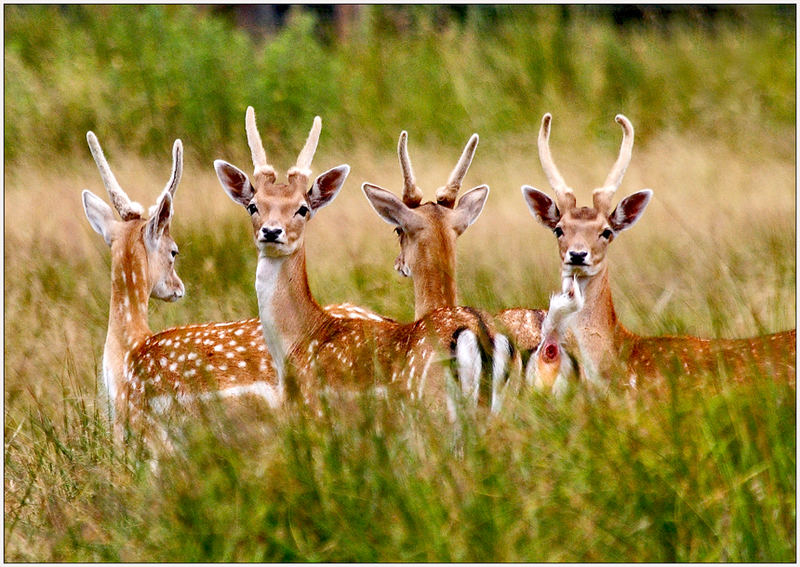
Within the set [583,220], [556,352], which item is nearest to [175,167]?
[583,220]

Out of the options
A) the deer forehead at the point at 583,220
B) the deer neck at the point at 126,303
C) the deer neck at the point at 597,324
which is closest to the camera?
the deer neck at the point at 597,324

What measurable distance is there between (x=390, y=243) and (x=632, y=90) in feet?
13.8

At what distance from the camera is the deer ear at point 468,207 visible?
559cm

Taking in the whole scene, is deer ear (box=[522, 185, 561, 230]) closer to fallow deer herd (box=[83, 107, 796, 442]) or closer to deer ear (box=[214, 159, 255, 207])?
fallow deer herd (box=[83, 107, 796, 442])

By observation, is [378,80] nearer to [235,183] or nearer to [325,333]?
[235,183]

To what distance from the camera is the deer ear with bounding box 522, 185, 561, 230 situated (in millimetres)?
5480

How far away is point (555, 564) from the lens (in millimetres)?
3344

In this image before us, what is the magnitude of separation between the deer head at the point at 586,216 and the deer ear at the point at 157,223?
1.38 meters

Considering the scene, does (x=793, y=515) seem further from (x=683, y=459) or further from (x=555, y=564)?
(x=555, y=564)

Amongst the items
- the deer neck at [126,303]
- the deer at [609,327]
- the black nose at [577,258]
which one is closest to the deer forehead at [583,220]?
the deer at [609,327]

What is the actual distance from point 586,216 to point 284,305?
1149 millimetres

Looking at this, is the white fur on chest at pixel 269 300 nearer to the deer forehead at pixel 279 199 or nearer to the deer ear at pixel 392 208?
the deer forehead at pixel 279 199

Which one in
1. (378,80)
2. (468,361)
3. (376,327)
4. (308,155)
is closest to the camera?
(468,361)

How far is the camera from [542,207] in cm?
555
